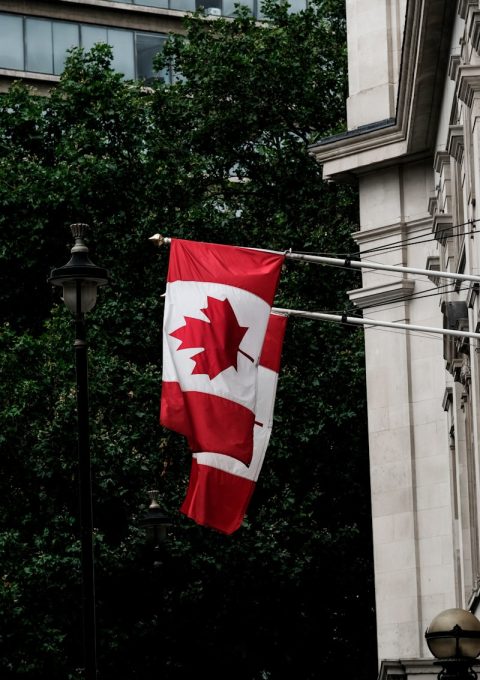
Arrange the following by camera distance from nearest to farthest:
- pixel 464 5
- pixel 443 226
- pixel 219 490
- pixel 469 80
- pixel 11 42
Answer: pixel 219 490 → pixel 469 80 → pixel 464 5 → pixel 443 226 → pixel 11 42

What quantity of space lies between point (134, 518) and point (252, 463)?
17857mm

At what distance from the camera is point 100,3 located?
6450cm

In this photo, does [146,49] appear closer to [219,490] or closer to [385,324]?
[385,324]

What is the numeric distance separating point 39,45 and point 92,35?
1906 millimetres

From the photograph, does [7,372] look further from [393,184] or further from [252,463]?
[252,463]

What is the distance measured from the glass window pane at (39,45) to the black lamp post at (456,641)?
48.6 meters

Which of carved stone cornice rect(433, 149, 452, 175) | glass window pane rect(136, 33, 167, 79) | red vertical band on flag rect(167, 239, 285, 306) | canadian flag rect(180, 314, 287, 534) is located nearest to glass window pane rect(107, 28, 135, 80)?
glass window pane rect(136, 33, 167, 79)

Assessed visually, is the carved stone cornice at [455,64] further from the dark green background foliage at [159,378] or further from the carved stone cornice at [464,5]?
the dark green background foliage at [159,378]

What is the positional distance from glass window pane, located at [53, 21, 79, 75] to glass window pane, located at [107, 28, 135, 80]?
1.36 metres

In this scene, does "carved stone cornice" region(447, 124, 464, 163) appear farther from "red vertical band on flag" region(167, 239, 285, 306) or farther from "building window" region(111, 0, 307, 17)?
"building window" region(111, 0, 307, 17)

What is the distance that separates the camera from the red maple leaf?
20.6 meters

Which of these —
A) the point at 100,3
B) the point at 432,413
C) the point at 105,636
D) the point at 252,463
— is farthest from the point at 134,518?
the point at 100,3

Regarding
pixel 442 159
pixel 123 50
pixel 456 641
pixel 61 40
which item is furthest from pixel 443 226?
pixel 123 50

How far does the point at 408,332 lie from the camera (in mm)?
31828
